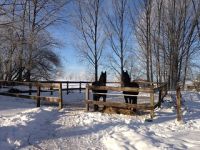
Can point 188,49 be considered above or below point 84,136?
above

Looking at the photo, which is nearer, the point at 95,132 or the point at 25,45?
the point at 95,132

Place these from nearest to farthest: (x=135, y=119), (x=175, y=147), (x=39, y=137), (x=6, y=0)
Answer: (x=175, y=147) → (x=39, y=137) → (x=135, y=119) → (x=6, y=0)

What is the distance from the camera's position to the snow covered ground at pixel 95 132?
8.34m

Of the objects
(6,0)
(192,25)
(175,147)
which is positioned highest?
(192,25)

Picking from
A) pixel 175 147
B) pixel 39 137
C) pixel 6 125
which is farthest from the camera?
pixel 6 125

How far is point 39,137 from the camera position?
9164 mm

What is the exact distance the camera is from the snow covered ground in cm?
834

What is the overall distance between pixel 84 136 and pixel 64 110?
470 cm

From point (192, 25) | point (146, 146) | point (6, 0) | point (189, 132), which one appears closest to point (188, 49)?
point (192, 25)

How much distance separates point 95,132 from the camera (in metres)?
9.86

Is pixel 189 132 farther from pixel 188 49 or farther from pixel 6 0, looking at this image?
pixel 188 49

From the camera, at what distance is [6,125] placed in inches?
386

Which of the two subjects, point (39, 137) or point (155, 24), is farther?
point (155, 24)

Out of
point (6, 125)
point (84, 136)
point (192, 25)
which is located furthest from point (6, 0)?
point (192, 25)
